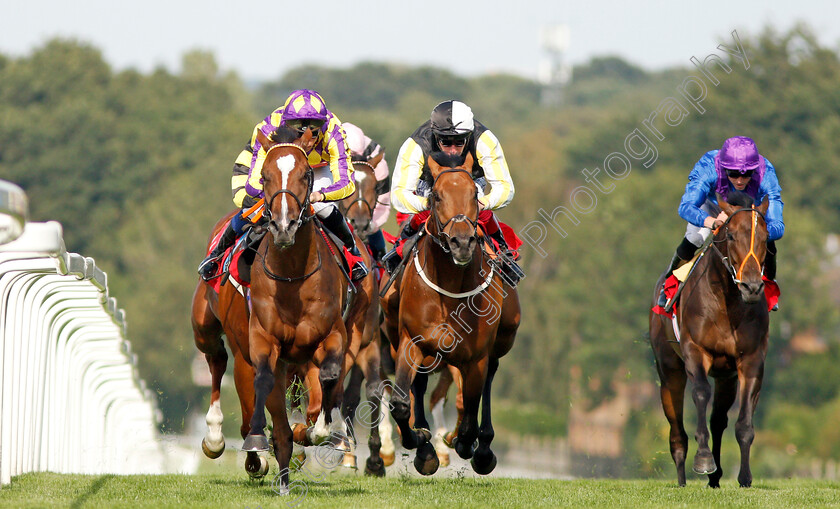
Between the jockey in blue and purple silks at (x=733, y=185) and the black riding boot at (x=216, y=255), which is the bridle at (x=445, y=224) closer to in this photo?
the black riding boot at (x=216, y=255)

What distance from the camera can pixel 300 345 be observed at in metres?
7.99

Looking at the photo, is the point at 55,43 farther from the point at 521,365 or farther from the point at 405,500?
the point at 405,500

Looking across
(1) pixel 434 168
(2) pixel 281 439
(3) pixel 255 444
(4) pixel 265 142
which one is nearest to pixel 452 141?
(1) pixel 434 168

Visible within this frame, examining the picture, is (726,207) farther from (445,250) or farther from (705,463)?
(445,250)

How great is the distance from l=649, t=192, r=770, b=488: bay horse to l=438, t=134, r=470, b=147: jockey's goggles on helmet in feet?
6.26

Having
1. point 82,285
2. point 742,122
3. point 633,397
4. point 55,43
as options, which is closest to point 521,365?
point 633,397

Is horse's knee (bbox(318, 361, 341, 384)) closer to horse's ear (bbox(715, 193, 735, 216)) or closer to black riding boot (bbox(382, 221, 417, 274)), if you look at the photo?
black riding boot (bbox(382, 221, 417, 274))

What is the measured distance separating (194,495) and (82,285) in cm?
209

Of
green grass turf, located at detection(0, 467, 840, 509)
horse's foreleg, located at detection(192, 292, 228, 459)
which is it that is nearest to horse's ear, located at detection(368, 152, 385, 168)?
horse's foreleg, located at detection(192, 292, 228, 459)

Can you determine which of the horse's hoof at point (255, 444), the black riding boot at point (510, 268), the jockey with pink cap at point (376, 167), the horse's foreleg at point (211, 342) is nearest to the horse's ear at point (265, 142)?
the horse's hoof at point (255, 444)

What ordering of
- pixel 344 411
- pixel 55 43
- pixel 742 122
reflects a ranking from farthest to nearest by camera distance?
1. pixel 55 43
2. pixel 742 122
3. pixel 344 411

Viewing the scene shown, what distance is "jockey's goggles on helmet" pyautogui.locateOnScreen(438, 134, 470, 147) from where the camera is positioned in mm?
8734

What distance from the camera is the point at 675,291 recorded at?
9.86 m

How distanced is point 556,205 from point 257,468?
4115 centimetres
